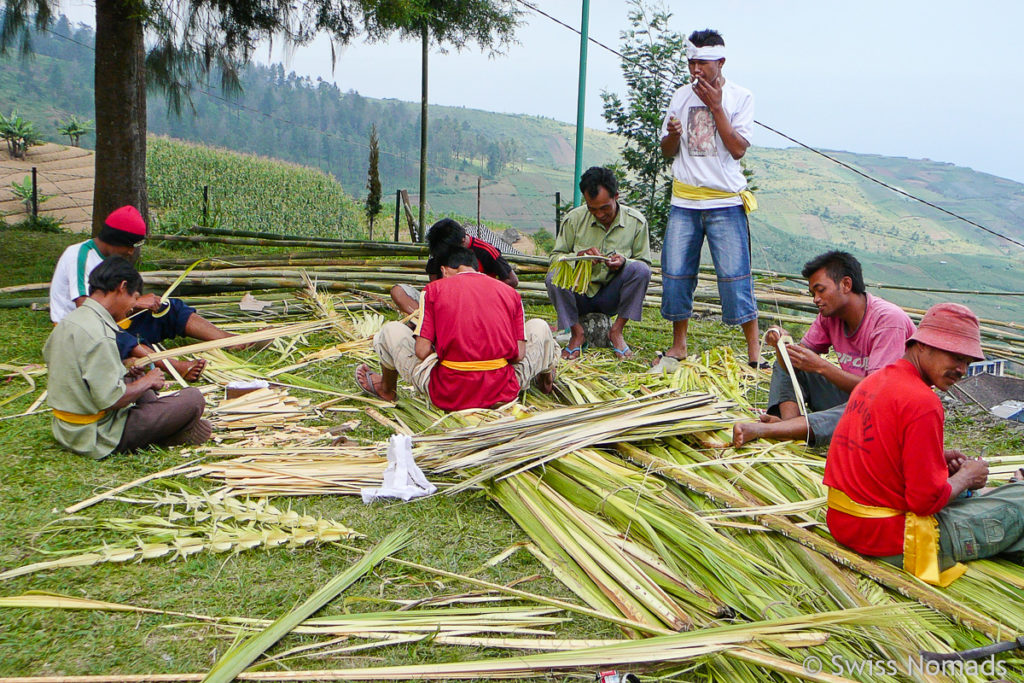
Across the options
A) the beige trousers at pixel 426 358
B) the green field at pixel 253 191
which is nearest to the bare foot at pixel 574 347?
the beige trousers at pixel 426 358

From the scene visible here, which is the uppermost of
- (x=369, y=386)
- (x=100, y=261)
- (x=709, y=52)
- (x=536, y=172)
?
(x=536, y=172)

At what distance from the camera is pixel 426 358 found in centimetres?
382

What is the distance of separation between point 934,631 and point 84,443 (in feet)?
10.4

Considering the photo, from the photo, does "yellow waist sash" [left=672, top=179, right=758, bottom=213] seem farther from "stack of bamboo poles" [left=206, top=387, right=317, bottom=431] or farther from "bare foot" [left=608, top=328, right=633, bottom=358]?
"stack of bamboo poles" [left=206, top=387, right=317, bottom=431]

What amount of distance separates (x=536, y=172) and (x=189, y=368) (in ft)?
87.4

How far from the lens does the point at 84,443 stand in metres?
3.25

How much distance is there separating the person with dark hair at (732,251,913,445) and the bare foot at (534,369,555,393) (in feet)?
3.96

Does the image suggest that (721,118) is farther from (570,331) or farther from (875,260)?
(875,260)

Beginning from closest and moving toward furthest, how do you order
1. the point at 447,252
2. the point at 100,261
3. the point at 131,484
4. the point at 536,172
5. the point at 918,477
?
the point at 918,477
the point at 131,484
the point at 447,252
the point at 100,261
the point at 536,172

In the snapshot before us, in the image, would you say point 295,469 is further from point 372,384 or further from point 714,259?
point 714,259

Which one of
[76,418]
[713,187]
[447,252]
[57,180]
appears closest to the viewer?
[76,418]

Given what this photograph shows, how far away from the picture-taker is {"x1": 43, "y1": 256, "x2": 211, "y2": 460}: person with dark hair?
311 centimetres

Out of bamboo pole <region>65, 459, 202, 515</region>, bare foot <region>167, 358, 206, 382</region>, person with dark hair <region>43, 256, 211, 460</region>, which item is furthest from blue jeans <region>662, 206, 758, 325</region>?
bamboo pole <region>65, 459, 202, 515</region>

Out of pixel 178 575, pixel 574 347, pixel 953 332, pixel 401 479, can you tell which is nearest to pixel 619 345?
pixel 574 347
